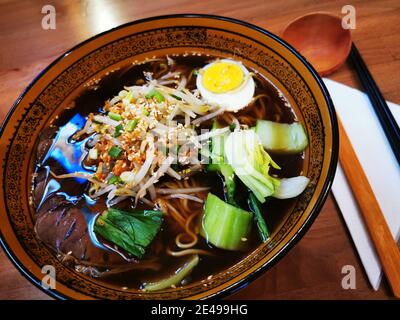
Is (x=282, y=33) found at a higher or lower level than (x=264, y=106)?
higher

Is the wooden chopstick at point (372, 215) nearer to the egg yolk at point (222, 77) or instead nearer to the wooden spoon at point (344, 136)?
the wooden spoon at point (344, 136)

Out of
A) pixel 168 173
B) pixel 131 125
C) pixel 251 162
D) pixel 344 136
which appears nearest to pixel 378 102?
pixel 344 136

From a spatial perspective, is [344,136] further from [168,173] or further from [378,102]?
[168,173]

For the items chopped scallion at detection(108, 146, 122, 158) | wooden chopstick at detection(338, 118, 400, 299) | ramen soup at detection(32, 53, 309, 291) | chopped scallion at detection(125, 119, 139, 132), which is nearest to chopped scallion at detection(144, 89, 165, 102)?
ramen soup at detection(32, 53, 309, 291)

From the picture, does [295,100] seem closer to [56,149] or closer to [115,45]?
[115,45]

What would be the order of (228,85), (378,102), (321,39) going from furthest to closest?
(321,39)
(228,85)
(378,102)

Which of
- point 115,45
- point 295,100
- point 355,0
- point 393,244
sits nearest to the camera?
point 393,244
